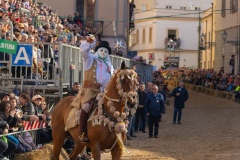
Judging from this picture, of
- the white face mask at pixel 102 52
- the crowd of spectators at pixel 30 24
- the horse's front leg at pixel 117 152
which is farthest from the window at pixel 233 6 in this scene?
the horse's front leg at pixel 117 152

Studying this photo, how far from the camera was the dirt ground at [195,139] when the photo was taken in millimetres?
18983

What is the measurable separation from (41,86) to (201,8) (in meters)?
77.4

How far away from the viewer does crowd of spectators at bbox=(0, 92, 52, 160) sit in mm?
13750

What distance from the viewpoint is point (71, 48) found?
20188 mm

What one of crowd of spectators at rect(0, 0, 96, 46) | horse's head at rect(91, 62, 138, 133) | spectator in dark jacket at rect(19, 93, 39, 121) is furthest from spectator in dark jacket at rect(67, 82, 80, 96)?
horse's head at rect(91, 62, 138, 133)

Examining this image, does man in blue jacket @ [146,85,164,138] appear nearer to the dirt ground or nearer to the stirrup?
the dirt ground

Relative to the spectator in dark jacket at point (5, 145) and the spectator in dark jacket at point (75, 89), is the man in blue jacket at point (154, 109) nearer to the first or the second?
the spectator in dark jacket at point (75, 89)

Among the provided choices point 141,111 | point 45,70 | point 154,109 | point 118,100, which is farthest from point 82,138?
point 141,111

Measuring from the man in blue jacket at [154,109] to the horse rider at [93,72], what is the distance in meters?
10.1

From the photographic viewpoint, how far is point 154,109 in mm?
24266

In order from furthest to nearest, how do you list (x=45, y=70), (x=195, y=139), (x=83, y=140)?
(x=195, y=139), (x=45, y=70), (x=83, y=140)

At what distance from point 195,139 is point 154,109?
171cm

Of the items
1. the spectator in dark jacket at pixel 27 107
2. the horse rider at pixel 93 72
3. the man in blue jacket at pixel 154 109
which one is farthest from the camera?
the man in blue jacket at pixel 154 109

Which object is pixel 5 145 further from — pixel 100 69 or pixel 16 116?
pixel 100 69
